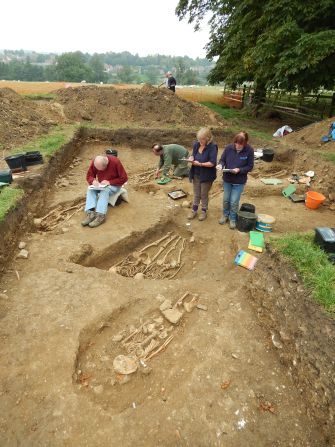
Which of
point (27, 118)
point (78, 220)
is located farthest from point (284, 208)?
point (27, 118)

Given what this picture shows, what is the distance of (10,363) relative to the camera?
11.0 feet

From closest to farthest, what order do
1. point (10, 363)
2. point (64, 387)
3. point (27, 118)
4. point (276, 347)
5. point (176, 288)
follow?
1. point (64, 387)
2. point (10, 363)
3. point (276, 347)
4. point (176, 288)
5. point (27, 118)

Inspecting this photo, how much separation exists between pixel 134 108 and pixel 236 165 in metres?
10.7

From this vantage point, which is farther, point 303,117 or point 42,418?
point 303,117

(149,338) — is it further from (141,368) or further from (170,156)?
(170,156)

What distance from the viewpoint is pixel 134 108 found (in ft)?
47.6

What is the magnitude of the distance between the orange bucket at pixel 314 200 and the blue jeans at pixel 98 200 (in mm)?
4975

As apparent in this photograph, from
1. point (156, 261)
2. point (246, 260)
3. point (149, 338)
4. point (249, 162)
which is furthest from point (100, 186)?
point (149, 338)

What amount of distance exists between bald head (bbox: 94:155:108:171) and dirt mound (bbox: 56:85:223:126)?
8.33m

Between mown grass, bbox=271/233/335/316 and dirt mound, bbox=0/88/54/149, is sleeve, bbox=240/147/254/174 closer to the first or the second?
mown grass, bbox=271/233/335/316

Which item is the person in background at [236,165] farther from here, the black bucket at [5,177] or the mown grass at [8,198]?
the black bucket at [5,177]

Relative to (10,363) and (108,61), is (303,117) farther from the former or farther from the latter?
(108,61)

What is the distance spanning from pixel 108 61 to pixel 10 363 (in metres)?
219

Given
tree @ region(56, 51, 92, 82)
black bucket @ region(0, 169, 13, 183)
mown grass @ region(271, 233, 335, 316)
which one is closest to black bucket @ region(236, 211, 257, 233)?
mown grass @ region(271, 233, 335, 316)
